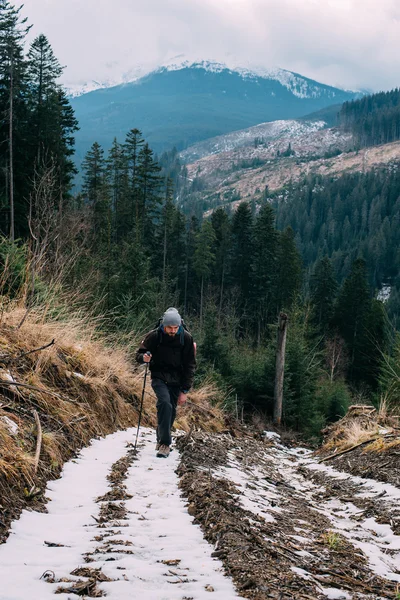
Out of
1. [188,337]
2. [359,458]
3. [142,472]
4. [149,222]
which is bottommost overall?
[359,458]

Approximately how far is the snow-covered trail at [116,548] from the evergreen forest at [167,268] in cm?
307

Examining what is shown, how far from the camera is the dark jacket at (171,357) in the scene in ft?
22.4

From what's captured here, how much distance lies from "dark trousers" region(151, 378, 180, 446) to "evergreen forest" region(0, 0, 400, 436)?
2.04 meters

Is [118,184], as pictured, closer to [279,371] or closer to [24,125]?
[24,125]

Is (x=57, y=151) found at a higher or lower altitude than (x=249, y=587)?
higher

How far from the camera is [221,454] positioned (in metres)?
7.14

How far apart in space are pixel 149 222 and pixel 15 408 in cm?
5388

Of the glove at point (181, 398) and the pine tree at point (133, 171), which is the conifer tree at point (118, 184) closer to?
the pine tree at point (133, 171)

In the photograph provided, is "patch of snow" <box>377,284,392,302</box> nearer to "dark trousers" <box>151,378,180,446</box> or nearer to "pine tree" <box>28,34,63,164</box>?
"pine tree" <box>28,34,63,164</box>

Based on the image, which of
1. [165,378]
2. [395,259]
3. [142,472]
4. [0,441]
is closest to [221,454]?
[165,378]

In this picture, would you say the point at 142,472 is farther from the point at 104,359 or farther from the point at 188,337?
the point at 104,359

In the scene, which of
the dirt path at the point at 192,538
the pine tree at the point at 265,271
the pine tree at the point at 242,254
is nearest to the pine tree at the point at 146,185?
the pine tree at the point at 242,254

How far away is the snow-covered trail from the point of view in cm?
254

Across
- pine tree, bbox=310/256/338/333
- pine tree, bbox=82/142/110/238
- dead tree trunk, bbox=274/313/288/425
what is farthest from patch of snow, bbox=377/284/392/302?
dead tree trunk, bbox=274/313/288/425
